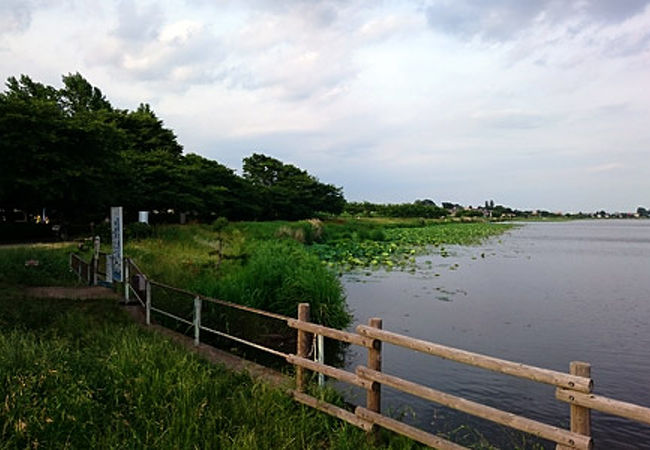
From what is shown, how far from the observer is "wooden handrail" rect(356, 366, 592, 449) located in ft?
12.3

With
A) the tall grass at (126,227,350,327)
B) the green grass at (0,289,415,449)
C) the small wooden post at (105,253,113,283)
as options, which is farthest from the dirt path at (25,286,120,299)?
the green grass at (0,289,415,449)

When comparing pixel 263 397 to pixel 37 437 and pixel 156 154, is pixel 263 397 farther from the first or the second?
pixel 156 154

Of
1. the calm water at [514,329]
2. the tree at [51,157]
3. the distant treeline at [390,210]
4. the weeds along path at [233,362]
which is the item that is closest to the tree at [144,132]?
the tree at [51,157]

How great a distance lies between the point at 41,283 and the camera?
13.7 metres

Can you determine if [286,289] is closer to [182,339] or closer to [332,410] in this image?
[182,339]

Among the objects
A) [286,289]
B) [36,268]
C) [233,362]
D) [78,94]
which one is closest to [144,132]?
[78,94]

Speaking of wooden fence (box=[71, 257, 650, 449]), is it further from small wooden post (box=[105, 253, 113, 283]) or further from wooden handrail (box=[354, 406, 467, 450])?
small wooden post (box=[105, 253, 113, 283])

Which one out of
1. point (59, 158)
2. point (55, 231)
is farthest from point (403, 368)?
point (55, 231)

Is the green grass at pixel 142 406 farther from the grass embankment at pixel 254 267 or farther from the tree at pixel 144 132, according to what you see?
the tree at pixel 144 132

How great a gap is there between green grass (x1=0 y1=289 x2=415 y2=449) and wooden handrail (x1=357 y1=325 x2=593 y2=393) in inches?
40.0

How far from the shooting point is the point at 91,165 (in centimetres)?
2598

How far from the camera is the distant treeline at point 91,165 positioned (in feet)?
76.2

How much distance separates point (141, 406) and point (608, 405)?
435 centimetres

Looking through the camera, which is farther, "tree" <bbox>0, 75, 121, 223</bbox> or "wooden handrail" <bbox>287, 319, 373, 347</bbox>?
"tree" <bbox>0, 75, 121, 223</bbox>
